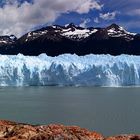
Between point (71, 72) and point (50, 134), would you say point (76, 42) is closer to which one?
point (71, 72)

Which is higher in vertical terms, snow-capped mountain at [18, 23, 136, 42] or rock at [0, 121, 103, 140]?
snow-capped mountain at [18, 23, 136, 42]

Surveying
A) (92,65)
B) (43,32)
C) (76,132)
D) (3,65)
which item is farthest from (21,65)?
(43,32)

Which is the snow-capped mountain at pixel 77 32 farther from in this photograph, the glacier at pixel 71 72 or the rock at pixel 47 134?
the rock at pixel 47 134

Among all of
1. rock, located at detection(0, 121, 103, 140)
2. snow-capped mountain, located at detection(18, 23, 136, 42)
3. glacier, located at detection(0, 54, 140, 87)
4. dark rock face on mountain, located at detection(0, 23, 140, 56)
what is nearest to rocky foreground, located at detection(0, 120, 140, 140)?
rock, located at detection(0, 121, 103, 140)

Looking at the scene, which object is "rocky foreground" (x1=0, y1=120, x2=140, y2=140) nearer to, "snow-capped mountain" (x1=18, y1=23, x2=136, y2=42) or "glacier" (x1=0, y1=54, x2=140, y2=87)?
"glacier" (x1=0, y1=54, x2=140, y2=87)

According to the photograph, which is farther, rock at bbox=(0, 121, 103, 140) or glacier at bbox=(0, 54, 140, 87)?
glacier at bbox=(0, 54, 140, 87)

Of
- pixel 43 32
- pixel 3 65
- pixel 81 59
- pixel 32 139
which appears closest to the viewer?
pixel 32 139

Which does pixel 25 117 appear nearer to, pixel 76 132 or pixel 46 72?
pixel 76 132
